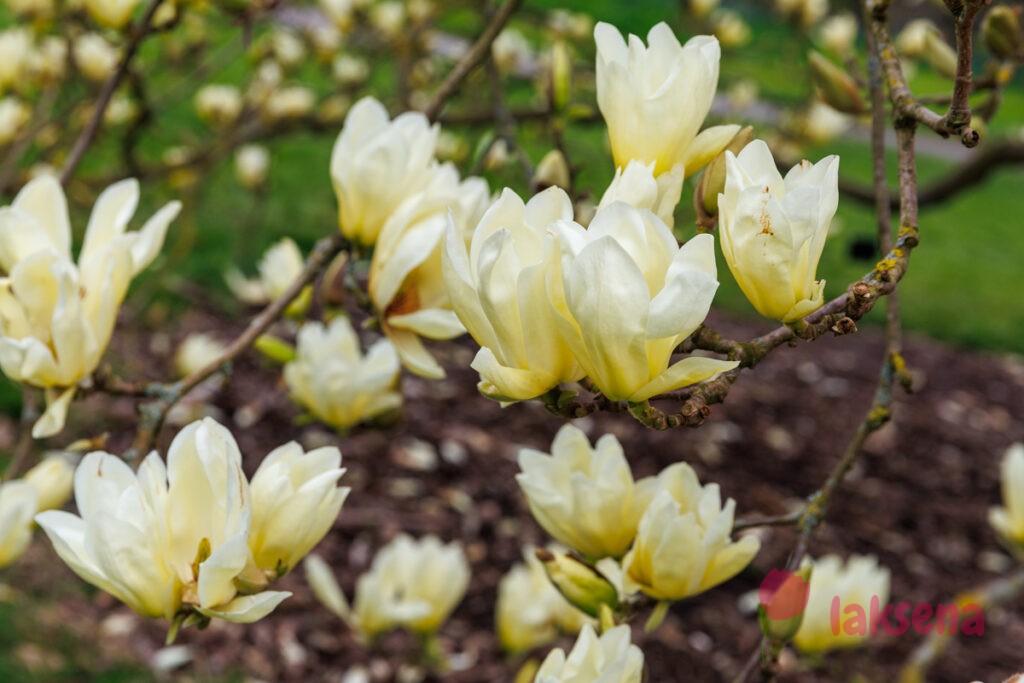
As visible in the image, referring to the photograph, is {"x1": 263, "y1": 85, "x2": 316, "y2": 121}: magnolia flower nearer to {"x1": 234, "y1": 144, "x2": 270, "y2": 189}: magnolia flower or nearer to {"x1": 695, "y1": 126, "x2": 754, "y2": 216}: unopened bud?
{"x1": 234, "y1": 144, "x2": 270, "y2": 189}: magnolia flower

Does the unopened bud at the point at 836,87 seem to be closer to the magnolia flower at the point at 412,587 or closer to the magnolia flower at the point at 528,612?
the magnolia flower at the point at 528,612

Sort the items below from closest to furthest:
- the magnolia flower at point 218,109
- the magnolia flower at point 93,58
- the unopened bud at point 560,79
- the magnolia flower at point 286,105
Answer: the unopened bud at point 560,79
the magnolia flower at point 93,58
the magnolia flower at point 286,105
the magnolia flower at point 218,109

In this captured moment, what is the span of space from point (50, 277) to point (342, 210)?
221 millimetres

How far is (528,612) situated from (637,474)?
3.26 feet

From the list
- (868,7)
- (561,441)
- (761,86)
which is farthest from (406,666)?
(761,86)

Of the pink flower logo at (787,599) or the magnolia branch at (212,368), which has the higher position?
the magnolia branch at (212,368)

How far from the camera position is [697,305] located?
0.47 metres

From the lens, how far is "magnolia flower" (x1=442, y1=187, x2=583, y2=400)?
19.2 inches

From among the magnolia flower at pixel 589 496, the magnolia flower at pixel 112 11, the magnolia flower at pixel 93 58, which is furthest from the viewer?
the magnolia flower at pixel 93 58

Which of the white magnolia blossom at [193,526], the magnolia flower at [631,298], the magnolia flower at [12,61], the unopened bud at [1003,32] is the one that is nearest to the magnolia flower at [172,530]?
the white magnolia blossom at [193,526]

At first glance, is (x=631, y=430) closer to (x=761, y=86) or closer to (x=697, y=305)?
(x=761, y=86)

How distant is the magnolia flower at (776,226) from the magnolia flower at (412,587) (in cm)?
134

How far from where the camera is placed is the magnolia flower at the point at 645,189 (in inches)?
21.8

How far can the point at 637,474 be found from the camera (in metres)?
2.77
